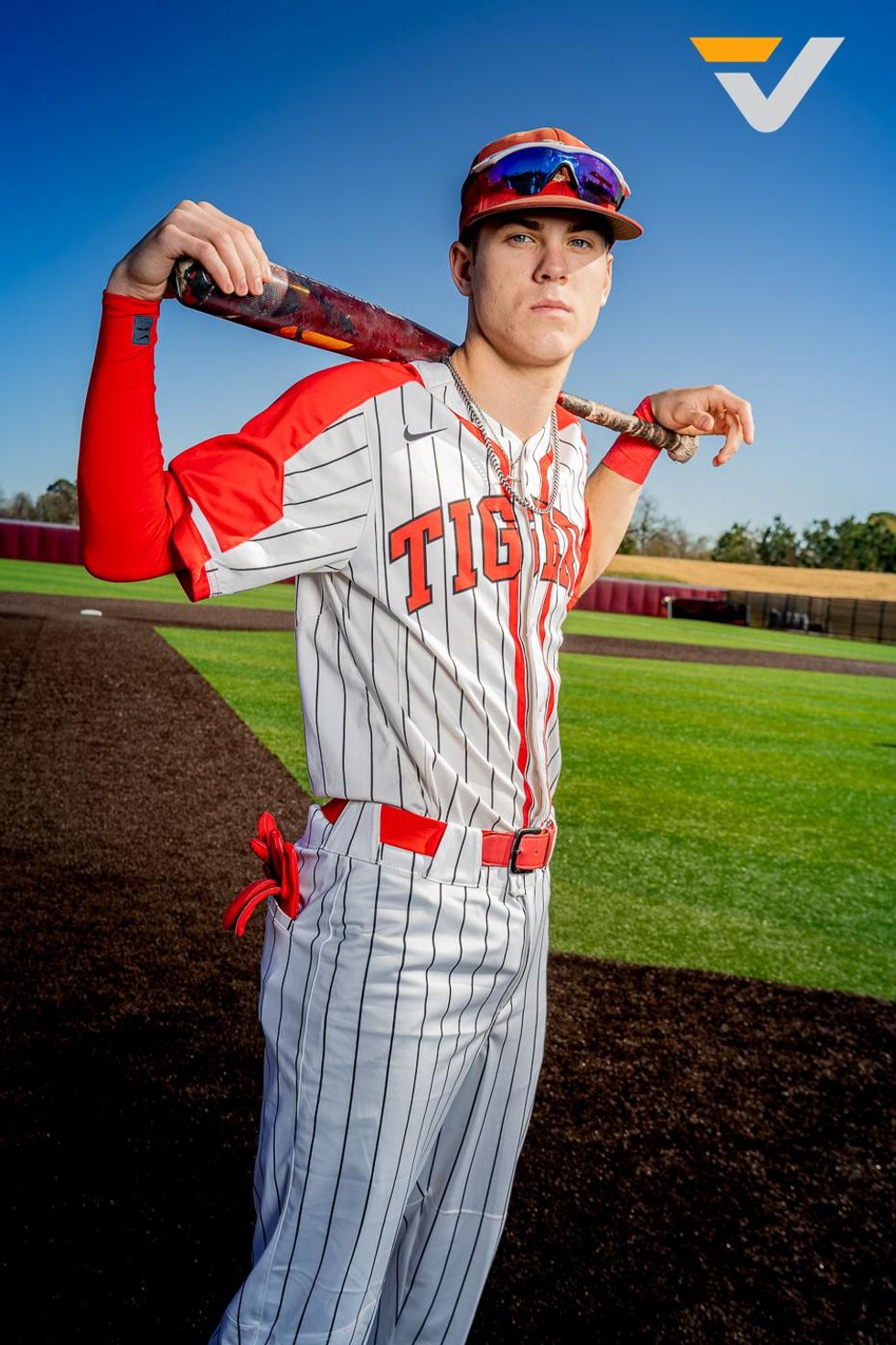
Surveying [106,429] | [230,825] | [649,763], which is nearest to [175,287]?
[106,429]

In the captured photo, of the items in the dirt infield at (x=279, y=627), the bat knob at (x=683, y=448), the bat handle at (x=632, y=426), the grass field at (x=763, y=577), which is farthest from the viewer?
the grass field at (x=763, y=577)

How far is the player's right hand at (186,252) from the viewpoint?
1.33 m

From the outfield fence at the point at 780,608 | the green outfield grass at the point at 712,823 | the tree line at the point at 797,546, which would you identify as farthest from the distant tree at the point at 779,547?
the green outfield grass at the point at 712,823

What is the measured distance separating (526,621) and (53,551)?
35490mm

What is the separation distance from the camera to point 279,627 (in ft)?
57.6

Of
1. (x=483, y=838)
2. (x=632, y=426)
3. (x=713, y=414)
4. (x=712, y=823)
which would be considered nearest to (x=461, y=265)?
(x=632, y=426)

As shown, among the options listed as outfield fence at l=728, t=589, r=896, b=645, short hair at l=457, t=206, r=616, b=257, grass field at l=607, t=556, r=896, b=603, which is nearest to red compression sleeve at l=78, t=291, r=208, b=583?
short hair at l=457, t=206, r=616, b=257

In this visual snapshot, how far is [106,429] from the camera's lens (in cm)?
134

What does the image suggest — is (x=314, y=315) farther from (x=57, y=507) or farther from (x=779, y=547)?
(x=779, y=547)

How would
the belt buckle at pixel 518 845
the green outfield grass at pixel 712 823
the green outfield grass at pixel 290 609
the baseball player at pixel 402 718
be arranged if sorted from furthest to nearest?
the green outfield grass at pixel 290 609, the green outfield grass at pixel 712 823, the belt buckle at pixel 518 845, the baseball player at pixel 402 718

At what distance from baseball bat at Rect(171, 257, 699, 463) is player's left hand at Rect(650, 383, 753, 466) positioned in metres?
0.64

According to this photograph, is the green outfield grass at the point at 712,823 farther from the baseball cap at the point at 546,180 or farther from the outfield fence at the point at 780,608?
the outfield fence at the point at 780,608

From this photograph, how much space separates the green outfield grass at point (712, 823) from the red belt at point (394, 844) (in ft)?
10.1

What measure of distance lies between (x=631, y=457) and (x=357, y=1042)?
1435mm
